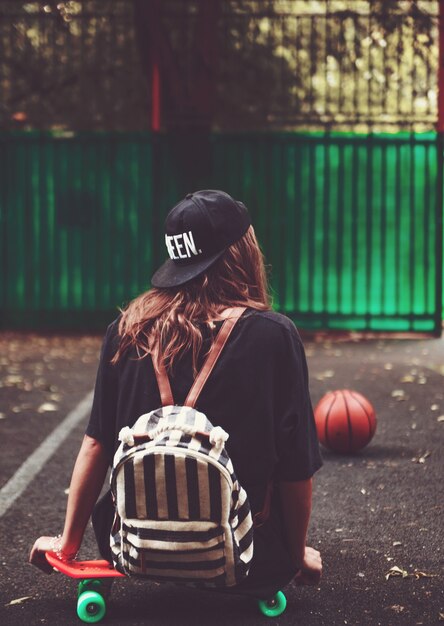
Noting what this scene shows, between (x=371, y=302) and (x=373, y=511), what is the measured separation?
8.36 m

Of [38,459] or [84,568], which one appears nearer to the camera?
[84,568]

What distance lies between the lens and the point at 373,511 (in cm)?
540

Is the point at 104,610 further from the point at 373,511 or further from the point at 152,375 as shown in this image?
the point at 373,511

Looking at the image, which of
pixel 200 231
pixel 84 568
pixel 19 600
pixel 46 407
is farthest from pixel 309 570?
pixel 46 407

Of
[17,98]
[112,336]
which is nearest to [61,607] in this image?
[112,336]

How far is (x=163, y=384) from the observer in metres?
3.55

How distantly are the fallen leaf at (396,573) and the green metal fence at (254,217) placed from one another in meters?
9.19

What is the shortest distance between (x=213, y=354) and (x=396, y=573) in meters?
1.51

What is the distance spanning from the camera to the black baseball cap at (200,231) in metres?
3.65

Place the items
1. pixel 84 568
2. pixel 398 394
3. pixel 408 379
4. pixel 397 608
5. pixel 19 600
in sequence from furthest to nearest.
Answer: pixel 408 379 → pixel 398 394 → pixel 19 600 → pixel 397 608 → pixel 84 568

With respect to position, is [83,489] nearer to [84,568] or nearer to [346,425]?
[84,568]

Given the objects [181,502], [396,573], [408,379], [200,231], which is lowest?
[408,379]

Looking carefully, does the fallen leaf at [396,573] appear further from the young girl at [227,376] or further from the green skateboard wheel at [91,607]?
the green skateboard wheel at [91,607]

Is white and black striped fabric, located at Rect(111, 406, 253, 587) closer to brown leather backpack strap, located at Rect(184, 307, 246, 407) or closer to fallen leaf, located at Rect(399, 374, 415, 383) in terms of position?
brown leather backpack strap, located at Rect(184, 307, 246, 407)
